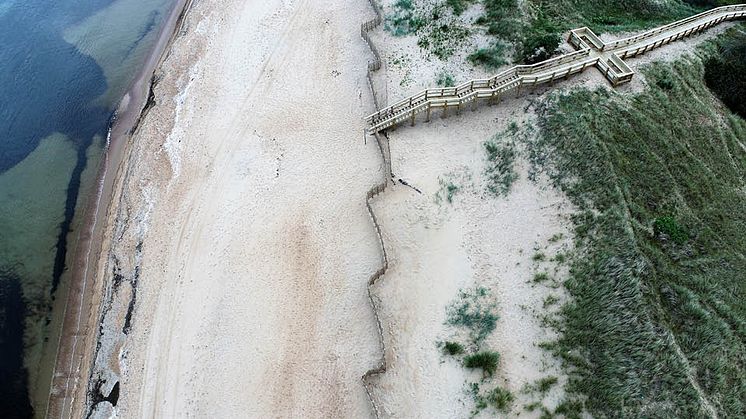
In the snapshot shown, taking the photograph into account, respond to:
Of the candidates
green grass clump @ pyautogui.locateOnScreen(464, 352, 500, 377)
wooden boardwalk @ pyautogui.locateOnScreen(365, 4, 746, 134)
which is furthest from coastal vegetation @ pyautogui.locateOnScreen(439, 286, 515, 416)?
wooden boardwalk @ pyautogui.locateOnScreen(365, 4, 746, 134)

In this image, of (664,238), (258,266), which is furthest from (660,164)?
(258,266)

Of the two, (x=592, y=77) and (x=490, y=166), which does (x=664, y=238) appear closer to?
(x=490, y=166)

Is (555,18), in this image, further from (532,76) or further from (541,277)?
(541,277)

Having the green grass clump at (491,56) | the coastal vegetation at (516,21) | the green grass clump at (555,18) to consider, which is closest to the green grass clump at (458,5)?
the coastal vegetation at (516,21)

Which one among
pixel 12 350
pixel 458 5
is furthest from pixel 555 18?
pixel 12 350

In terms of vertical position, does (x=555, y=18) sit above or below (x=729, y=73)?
above

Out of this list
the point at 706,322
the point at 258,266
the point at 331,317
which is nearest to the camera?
the point at 706,322

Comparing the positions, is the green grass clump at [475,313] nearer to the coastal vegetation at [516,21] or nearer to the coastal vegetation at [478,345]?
the coastal vegetation at [478,345]
